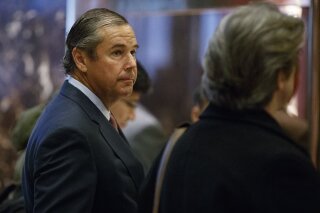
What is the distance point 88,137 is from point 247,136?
0.67 m

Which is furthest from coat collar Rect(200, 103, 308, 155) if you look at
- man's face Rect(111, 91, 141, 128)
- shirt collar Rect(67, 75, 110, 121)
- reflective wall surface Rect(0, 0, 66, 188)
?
reflective wall surface Rect(0, 0, 66, 188)

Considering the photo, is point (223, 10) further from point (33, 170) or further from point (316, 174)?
point (316, 174)

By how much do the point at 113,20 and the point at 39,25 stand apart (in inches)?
79.5

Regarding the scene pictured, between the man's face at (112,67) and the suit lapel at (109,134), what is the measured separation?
64 millimetres

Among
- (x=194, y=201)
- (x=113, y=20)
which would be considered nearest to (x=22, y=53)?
(x=113, y=20)

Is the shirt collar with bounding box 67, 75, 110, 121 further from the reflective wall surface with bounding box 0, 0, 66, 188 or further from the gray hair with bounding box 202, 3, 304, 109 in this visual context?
the reflective wall surface with bounding box 0, 0, 66, 188

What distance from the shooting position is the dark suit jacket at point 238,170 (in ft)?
4.64

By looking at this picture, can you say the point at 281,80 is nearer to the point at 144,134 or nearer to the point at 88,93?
the point at 88,93

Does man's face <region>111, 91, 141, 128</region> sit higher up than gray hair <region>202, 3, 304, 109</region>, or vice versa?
gray hair <region>202, 3, 304, 109</region>

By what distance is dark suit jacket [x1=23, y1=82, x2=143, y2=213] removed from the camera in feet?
6.36

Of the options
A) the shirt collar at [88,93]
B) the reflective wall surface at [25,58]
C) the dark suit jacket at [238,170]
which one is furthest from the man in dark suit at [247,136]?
the reflective wall surface at [25,58]

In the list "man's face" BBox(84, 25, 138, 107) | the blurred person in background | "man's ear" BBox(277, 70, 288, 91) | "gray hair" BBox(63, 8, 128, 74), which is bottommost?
the blurred person in background

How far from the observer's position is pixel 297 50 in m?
1.49

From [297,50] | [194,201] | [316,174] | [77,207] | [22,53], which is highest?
[297,50]
